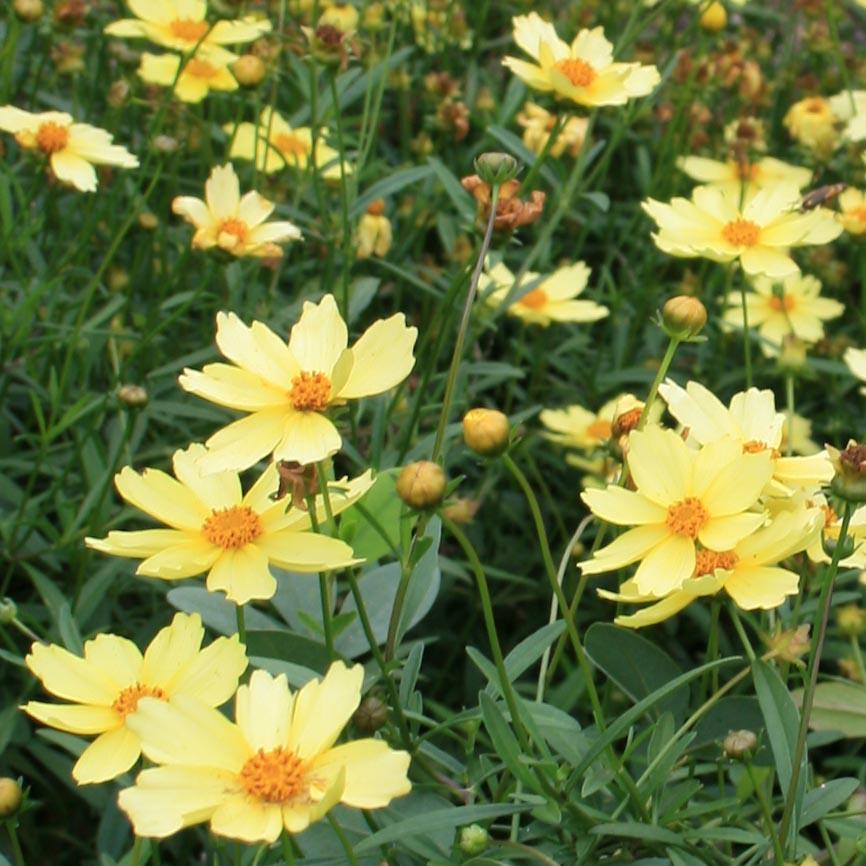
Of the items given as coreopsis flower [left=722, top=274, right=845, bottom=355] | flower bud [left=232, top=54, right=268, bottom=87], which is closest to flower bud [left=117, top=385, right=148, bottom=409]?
flower bud [left=232, top=54, right=268, bottom=87]

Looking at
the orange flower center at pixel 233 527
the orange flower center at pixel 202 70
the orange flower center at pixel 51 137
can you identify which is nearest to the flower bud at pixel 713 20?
the orange flower center at pixel 202 70

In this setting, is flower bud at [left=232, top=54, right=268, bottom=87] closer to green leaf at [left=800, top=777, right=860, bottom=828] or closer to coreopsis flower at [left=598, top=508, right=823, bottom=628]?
coreopsis flower at [left=598, top=508, right=823, bottom=628]

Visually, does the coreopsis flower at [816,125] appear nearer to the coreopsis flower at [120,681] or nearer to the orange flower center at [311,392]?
the orange flower center at [311,392]

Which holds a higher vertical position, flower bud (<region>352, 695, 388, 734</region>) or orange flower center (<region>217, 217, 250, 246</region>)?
orange flower center (<region>217, 217, 250, 246</region>)

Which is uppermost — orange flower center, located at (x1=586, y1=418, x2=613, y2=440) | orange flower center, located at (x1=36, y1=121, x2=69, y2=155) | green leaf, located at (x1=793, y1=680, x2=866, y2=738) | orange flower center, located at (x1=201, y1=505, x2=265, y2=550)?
orange flower center, located at (x1=201, y1=505, x2=265, y2=550)

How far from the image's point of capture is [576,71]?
5.23ft

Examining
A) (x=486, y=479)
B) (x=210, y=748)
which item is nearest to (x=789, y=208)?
(x=486, y=479)

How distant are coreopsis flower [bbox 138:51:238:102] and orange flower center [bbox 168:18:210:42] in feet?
0.11

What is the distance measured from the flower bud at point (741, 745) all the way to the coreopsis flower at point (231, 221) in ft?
2.52

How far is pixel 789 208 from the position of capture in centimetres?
152

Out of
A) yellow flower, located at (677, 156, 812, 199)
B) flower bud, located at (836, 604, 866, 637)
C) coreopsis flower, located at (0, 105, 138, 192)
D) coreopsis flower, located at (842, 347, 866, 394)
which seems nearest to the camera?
flower bud, located at (836, 604, 866, 637)

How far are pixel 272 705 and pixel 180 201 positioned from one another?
82 cm

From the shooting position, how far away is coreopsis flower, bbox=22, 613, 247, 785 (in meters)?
0.89

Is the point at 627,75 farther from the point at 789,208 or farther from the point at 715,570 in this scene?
the point at 715,570
